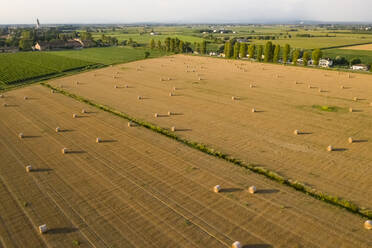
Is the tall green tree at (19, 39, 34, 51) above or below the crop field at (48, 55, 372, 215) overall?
above

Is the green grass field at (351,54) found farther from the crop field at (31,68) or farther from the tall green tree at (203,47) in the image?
the crop field at (31,68)

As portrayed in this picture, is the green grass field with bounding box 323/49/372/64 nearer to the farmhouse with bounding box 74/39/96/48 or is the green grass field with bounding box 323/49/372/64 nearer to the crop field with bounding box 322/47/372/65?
the crop field with bounding box 322/47/372/65

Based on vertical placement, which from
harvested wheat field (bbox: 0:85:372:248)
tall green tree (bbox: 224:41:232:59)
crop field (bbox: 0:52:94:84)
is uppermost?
tall green tree (bbox: 224:41:232:59)

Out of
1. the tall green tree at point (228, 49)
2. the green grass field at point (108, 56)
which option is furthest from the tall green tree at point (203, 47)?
the green grass field at point (108, 56)

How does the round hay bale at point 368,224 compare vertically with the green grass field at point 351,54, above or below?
below

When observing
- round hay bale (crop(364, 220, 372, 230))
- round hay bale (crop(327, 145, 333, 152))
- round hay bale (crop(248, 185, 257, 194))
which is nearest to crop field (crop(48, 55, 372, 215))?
round hay bale (crop(327, 145, 333, 152))

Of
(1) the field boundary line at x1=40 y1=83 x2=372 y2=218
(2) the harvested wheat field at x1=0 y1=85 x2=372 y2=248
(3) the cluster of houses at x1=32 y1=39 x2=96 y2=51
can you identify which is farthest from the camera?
(3) the cluster of houses at x1=32 y1=39 x2=96 y2=51

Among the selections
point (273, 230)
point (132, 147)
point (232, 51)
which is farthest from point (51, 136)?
point (232, 51)
